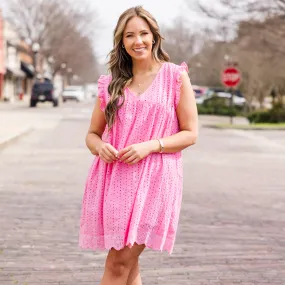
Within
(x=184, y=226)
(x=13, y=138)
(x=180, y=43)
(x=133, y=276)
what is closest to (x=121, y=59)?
(x=133, y=276)

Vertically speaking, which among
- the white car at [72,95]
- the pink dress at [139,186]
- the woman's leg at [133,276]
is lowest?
the white car at [72,95]

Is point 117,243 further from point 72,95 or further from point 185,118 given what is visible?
point 72,95

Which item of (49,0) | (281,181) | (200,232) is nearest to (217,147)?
(281,181)

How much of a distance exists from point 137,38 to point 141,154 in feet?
1.79

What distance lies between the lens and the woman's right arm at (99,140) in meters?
3.31

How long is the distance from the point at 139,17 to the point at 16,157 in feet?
39.7

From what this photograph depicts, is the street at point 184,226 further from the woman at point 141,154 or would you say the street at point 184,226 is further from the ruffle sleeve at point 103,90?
the ruffle sleeve at point 103,90

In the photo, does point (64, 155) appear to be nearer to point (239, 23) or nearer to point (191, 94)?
point (191, 94)

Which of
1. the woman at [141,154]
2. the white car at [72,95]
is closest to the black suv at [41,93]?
the white car at [72,95]

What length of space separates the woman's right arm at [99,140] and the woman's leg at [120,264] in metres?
0.43

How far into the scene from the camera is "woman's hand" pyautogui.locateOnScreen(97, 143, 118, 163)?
10.8 feet

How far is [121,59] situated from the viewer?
3525 mm

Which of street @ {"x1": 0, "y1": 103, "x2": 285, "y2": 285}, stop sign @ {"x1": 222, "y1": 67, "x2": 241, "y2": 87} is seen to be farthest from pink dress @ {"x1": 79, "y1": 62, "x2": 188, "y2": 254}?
stop sign @ {"x1": 222, "y1": 67, "x2": 241, "y2": 87}

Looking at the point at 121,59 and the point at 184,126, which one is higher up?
the point at 121,59
